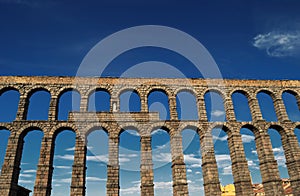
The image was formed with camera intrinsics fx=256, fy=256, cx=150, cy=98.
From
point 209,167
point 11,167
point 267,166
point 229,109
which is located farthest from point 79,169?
point 267,166

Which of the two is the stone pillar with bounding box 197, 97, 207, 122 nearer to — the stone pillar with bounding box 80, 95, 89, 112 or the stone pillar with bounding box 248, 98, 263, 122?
the stone pillar with bounding box 248, 98, 263, 122

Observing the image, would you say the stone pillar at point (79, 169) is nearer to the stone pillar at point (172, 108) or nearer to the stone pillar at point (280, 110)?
the stone pillar at point (172, 108)

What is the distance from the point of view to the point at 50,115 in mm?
21656

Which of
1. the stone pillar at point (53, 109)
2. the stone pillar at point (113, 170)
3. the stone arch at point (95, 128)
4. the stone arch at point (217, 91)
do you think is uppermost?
the stone arch at point (217, 91)

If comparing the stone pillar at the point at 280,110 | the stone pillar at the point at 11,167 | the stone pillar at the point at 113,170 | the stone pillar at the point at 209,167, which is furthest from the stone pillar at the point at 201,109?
the stone pillar at the point at 11,167

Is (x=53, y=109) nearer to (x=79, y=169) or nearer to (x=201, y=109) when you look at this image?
(x=79, y=169)

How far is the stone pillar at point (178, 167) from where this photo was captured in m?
19.8

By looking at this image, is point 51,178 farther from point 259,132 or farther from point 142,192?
point 259,132

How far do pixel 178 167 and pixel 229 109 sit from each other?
7.44m

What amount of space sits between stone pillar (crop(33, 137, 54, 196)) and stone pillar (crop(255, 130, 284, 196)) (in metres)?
17.4

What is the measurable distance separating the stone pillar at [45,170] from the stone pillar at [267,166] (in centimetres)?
1744

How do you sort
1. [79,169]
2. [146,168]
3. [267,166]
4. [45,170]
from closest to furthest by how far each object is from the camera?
[45,170] < [79,169] < [146,168] < [267,166]

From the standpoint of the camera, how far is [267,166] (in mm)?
21500

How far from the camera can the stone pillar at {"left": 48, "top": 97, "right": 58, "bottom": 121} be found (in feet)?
70.9
